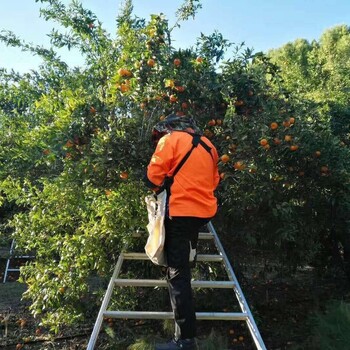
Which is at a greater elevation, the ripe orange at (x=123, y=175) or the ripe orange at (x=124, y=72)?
the ripe orange at (x=124, y=72)

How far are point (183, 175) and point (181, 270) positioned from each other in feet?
2.05

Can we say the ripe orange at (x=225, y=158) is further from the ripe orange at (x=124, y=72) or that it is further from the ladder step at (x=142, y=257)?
the ripe orange at (x=124, y=72)

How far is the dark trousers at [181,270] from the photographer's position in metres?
2.63

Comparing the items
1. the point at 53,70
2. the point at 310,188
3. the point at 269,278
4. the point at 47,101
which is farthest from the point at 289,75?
the point at 47,101

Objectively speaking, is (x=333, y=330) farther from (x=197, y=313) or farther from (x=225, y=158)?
(x=225, y=158)

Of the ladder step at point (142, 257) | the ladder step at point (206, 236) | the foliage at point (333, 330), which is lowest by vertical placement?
the foliage at point (333, 330)

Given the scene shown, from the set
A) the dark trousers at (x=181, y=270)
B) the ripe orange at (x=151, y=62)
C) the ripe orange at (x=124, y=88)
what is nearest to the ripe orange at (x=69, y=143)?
the ripe orange at (x=124, y=88)

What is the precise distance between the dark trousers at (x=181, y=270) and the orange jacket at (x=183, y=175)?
0.08m

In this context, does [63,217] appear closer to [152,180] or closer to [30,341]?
[152,180]

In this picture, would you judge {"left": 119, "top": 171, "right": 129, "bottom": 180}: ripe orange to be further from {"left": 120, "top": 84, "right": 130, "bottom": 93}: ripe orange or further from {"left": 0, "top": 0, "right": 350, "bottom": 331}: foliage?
{"left": 120, "top": 84, "right": 130, "bottom": 93}: ripe orange

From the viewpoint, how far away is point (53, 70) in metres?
4.45

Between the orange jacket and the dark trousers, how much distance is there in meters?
0.08

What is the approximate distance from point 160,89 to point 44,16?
1.72m

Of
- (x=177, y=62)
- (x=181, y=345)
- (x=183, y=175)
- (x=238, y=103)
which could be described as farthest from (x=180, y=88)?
(x=181, y=345)
